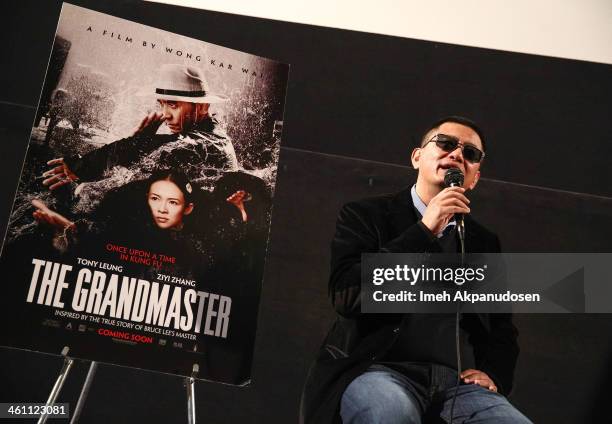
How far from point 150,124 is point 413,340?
121 cm

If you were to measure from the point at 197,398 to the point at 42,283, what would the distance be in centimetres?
109

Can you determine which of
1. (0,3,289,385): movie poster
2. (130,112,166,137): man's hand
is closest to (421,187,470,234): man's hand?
(0,3,289,385): movie poster

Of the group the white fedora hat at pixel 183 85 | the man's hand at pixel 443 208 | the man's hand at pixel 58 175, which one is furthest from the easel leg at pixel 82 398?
the man's hand at pixel 443 208

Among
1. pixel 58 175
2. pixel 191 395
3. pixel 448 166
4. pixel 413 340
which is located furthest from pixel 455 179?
pixel 58 175

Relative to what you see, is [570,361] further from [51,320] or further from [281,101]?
[51,320]

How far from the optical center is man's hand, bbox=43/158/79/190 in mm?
2350

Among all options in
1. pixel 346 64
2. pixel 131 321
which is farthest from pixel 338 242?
pixel 346 64

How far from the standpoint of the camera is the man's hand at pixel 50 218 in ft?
7.64

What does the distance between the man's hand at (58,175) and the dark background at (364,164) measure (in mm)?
981

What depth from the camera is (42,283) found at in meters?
2.29

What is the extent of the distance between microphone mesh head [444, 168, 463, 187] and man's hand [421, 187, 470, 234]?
11 centimetres

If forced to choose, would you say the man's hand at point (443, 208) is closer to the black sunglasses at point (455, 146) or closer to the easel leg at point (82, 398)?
the black sunglasses at point (455, 146)

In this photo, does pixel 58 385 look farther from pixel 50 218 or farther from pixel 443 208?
pixel 443 208

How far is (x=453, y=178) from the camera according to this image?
86.4 inches
